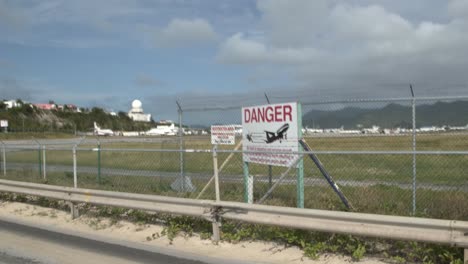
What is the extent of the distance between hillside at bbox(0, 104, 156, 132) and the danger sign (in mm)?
84121

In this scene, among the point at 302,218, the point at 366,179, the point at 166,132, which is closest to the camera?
the point at 302,218

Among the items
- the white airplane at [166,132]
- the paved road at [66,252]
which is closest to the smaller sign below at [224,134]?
the paved road at [66,252]

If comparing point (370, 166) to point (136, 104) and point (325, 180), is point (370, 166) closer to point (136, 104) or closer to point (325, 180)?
point (325, 180)

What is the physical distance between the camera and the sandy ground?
22.9 feet

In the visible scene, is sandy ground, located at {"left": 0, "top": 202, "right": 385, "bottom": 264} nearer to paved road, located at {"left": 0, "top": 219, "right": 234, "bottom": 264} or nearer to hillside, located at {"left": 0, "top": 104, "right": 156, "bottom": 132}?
paved road, located at {"left": 0, "top": 219, "right": 234, "bottom": 264}

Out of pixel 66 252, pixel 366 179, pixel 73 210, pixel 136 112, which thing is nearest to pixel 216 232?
pixel 66 252

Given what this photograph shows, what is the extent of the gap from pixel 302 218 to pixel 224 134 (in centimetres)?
435

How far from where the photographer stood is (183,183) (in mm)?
12281

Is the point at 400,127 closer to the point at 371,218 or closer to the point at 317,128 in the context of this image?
the point at 317,128

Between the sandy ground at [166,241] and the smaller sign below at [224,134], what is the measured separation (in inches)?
107

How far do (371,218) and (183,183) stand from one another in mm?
6674

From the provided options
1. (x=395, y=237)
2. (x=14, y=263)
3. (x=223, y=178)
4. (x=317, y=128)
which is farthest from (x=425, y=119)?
(x=14, y=263)

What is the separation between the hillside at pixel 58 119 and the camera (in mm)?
97125

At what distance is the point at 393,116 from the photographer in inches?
372
